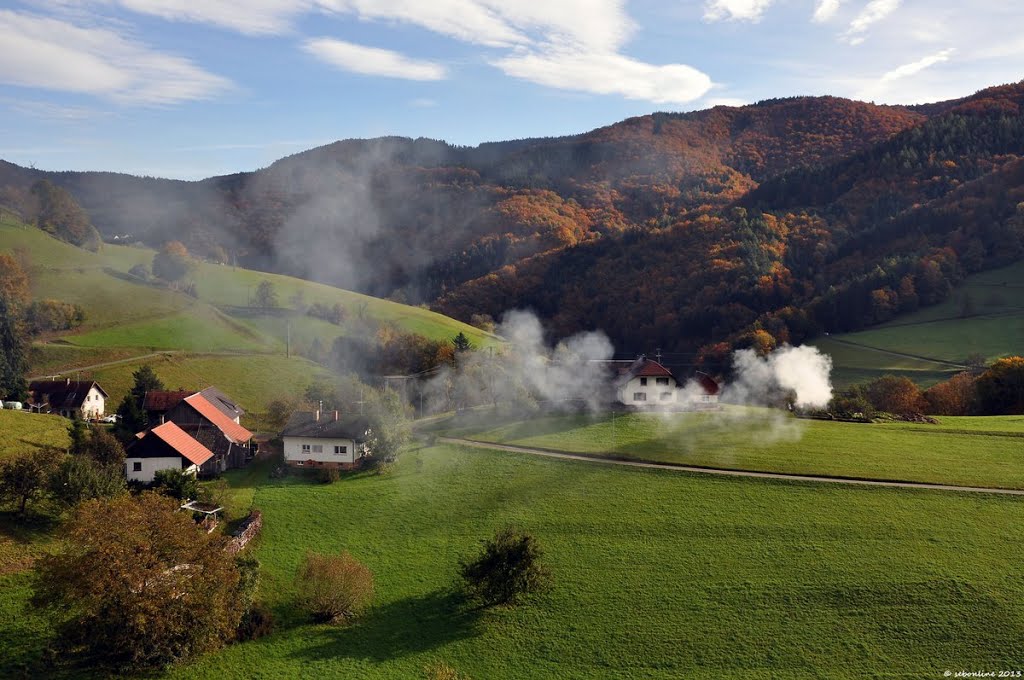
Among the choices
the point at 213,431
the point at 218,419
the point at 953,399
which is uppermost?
the point at 218,419

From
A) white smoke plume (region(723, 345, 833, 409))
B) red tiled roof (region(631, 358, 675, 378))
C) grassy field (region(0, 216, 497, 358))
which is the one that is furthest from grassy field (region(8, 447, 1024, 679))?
grassy field (region(0, 216, 497, 358))

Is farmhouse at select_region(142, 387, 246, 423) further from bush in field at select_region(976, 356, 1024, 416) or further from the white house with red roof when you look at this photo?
bush in field at select_region(976, 356, 1024, 416)

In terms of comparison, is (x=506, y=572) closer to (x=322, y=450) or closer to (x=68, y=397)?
(x=322, y=450)

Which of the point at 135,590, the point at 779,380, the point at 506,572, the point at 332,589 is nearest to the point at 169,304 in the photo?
the point at 135,590

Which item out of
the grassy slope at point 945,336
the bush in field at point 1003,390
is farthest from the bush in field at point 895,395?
the grassy slope at point 945,336

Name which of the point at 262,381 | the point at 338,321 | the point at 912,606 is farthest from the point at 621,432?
the point at 338,321

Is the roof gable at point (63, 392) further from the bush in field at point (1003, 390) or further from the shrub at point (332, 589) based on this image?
the bush in field at point (1003, 390)
